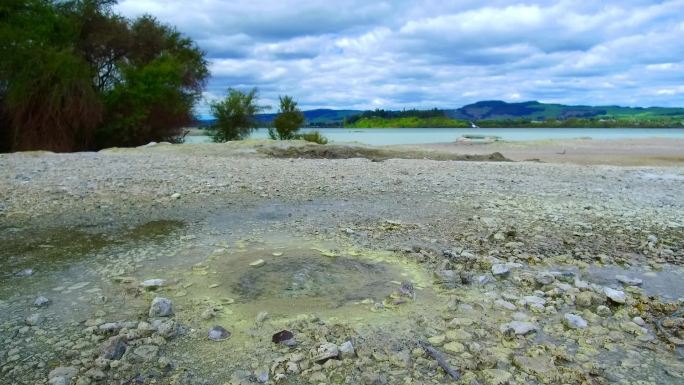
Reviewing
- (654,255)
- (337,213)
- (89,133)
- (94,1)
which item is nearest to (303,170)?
(337,213)

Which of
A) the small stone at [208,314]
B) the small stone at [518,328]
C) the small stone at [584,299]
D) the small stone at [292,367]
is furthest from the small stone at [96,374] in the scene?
the small stone at [584,299]

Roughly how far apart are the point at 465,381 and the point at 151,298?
2.64 metres

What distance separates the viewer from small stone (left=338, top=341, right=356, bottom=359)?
11.7ft

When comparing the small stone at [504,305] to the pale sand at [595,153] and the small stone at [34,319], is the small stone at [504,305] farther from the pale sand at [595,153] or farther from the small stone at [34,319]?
the pale sand at [595,153]

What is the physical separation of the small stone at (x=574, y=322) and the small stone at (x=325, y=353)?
1.86 m

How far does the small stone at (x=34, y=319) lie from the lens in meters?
3.97

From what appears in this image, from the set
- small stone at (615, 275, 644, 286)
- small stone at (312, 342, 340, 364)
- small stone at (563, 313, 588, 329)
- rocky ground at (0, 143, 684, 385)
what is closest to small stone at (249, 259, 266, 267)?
rocky ground at (0, 143, 684, 385)

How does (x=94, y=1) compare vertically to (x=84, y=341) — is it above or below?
above

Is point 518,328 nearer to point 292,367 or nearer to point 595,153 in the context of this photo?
point 292,367

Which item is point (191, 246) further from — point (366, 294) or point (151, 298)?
point (366, 294)

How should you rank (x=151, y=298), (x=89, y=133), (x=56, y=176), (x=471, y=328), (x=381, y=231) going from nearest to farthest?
(x=471, y=328) < (x=151, y=298) < (x=381, y=231) < (x=56, y=176) < (x=89, y=133)

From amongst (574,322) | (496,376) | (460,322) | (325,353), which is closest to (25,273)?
(325,353)

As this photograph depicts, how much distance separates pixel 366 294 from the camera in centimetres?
466

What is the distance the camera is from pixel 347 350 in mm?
3580
